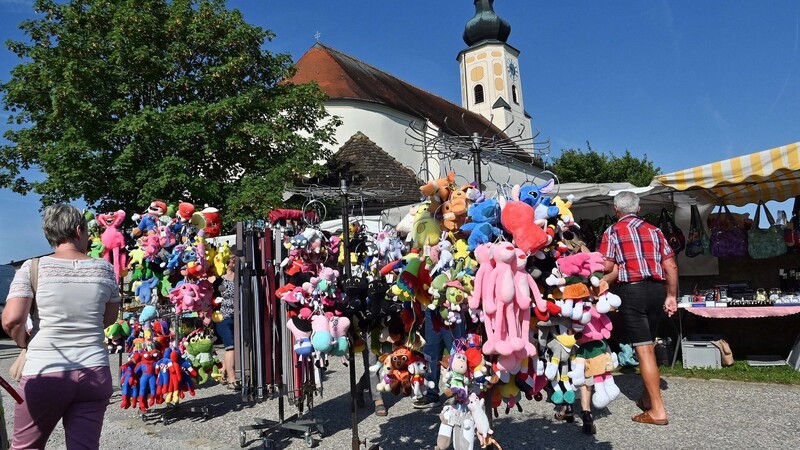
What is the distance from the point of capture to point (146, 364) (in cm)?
512

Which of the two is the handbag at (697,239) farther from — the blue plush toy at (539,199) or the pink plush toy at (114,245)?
the pink plush toy at (114,245)

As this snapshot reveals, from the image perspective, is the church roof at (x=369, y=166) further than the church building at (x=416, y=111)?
Yes

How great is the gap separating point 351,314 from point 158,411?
3.29 metres

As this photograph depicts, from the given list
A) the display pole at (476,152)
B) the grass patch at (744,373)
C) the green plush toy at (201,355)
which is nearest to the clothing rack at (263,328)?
the green plush toy at (201,355)

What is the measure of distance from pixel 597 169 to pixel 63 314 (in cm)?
3494

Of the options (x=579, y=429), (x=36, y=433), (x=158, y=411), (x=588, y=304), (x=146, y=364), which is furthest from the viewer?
(x=158, y=411)

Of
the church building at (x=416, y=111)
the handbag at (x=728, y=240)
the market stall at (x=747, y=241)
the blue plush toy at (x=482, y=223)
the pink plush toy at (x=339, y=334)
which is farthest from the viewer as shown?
the church building at (x=416, y=111)

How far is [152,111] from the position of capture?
1262cm

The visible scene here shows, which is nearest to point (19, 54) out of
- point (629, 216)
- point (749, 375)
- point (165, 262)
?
point (165, 262)

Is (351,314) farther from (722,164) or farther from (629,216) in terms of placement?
(722,164)

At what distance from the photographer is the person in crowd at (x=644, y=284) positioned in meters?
4.56

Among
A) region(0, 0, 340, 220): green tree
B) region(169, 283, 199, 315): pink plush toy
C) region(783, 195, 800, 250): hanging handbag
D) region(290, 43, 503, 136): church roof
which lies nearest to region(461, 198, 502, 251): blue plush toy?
region(169, 283, 199, 315): pink plush toy

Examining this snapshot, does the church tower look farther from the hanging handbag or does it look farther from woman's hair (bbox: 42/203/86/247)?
woman's hair (bbox: 42/203/86/247)

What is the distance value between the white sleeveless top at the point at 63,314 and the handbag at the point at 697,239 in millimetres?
7316
